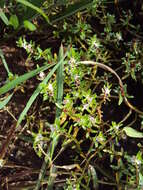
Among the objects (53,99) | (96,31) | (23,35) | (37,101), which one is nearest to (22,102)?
(37,101)

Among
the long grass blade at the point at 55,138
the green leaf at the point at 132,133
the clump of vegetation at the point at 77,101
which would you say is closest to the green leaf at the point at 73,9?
the clump of vegetation at the point at 77,101

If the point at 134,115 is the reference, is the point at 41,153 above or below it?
below

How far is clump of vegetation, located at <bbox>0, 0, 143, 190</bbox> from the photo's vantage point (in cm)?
137

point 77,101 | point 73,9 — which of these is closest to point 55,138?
point 77,101

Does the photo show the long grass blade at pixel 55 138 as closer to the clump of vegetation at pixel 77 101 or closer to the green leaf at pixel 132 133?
the clump of vegetation at pixel 77 101

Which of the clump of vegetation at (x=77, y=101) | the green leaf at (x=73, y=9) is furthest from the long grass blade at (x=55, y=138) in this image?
the green leaf at (x=73, y=9)

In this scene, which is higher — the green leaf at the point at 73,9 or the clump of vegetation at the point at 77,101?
the green leaf at the point at 73,9

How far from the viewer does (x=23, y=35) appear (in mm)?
1623

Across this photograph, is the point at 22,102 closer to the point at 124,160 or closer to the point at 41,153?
the point at 41,153

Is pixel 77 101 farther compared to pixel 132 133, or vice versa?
pixel 77 101

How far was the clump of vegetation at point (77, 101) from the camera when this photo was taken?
1365 millimetres

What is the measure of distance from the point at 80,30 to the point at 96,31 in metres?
0.09

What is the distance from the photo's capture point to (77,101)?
59.9 inches

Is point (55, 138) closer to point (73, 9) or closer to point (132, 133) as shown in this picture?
point (132, 133)
